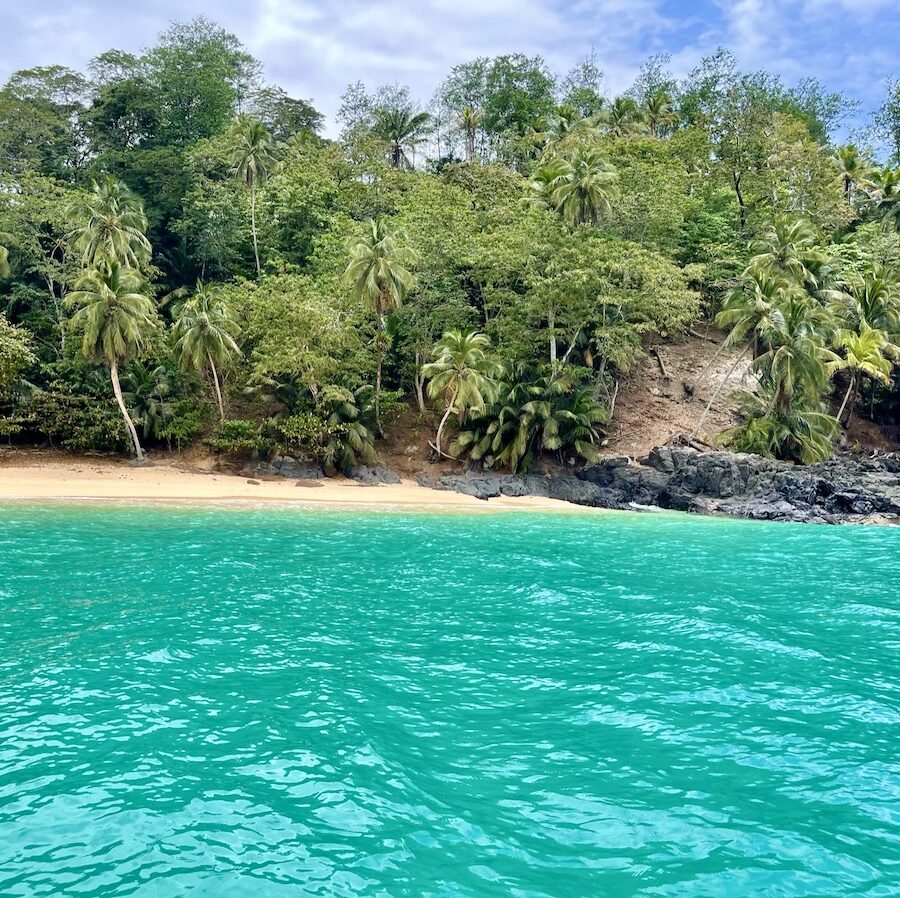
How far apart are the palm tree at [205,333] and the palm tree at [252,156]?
35.6 ft

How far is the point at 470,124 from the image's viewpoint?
69.2 meters

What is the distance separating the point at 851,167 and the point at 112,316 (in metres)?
55.6

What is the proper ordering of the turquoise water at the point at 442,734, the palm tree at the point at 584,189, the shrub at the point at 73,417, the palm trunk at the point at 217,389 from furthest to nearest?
the palm tree at the point at 584,189 < the palm trunk at the point at 217,389 < the shrub at the point at 73,417 < the turquoise water at the point at 442,734

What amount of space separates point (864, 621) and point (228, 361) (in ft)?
113

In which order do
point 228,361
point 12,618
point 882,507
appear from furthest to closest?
1. point 228,361
2. point 882,507
3. point 12,618

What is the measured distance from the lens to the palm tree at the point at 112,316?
116ft

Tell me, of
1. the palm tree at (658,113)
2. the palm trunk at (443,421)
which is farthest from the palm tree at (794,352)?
the palm tree at (658,113)

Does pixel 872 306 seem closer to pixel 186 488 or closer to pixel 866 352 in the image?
pixel 866 352

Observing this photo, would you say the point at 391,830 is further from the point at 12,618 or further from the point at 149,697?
the point at 12,618

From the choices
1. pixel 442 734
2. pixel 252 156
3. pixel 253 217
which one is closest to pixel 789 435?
pixel 442 734

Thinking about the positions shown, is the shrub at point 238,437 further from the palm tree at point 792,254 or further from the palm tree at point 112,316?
the palm tree at point 792,254

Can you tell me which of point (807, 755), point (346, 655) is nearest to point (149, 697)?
point (346, 655)

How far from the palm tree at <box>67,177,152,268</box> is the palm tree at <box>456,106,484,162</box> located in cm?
3427

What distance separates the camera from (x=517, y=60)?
239 feet
